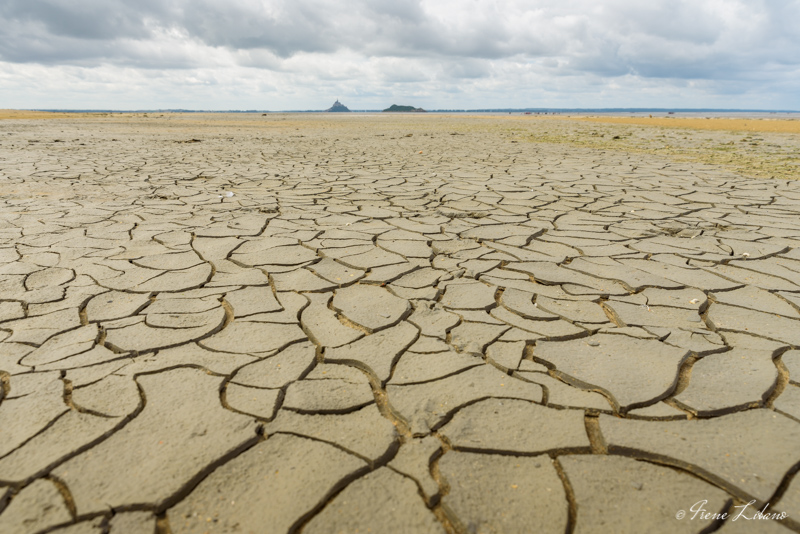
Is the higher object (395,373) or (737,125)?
(737,125)

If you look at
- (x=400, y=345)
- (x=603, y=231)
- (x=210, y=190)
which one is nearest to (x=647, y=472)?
(x=400, y=345)

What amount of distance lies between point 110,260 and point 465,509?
2.28 m

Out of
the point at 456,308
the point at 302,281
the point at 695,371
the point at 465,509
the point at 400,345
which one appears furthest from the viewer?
the point at 302,281

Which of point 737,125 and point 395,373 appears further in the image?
point 737,125

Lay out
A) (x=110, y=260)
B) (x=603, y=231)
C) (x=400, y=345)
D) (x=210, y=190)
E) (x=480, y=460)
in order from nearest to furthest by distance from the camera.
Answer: (x=480, y=460)
(x=400, y=345)
(x=110, y=260)
(x=603, y=231)
(x=210, y=190)

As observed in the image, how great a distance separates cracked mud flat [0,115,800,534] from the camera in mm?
1006

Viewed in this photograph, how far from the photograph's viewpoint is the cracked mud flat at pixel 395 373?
1006 millimetres

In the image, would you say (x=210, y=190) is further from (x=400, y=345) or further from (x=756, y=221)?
(x=756, y=221)

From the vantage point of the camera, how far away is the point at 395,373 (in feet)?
4.84

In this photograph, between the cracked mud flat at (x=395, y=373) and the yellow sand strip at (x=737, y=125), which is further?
the yellow sand strip at (x=737, y=125)

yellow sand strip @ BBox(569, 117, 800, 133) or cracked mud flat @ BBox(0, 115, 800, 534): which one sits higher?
yellow sand strip @ BBox(569, 117, 800, 133)

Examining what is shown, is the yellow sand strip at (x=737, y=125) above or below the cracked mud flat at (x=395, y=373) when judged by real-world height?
above

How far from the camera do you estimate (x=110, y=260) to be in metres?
2.43

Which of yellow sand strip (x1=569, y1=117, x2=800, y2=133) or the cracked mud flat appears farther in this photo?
yellow sand strip (x1=569, y1=117, x2=800, y2=133)
